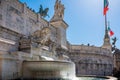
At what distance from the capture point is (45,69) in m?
10.5

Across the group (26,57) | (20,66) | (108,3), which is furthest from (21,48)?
(108,3)

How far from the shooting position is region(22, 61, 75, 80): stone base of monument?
34.2 feet

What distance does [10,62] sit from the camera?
1089 cm

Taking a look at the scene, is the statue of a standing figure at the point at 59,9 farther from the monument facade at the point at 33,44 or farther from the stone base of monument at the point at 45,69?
the stone base of monument at the point at 45,69

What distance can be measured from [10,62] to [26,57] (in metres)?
1.79

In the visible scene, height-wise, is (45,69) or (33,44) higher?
(33,44)

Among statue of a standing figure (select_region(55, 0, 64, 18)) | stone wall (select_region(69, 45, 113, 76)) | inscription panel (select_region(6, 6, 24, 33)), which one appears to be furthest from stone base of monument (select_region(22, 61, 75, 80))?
stone wall (select_region(69, 45, 113, 76))

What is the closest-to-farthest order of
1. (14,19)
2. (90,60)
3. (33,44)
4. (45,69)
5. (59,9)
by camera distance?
(45,69) < (33,44) < (14,19) < (59,9) < (90,60)

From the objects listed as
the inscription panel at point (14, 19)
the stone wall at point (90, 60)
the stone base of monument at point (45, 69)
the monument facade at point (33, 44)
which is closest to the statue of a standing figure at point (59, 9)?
the monument facade at point (33, 44)

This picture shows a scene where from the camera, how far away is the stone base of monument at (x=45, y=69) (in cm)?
1044

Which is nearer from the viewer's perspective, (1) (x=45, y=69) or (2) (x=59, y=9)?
(1) (x=45, y=69)

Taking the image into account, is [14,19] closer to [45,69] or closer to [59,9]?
[45,69]

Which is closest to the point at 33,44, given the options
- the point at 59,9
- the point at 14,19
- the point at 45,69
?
the point at 14,19

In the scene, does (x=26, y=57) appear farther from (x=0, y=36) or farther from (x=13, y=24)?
(x=13, y=24)
